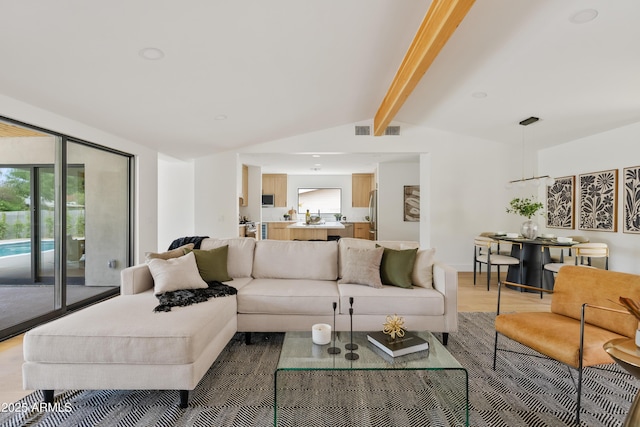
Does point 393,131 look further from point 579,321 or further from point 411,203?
point 579,321

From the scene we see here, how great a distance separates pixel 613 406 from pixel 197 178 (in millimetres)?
6258

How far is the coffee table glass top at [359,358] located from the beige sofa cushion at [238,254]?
4.63ft

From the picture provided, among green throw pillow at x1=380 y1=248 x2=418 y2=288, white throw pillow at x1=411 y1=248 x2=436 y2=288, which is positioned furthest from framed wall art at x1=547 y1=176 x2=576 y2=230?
green throw pillow at x1=380 y1=248 x2=418 y2=288

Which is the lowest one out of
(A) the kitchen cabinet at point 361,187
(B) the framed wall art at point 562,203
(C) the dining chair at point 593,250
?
(C) the dining chair at point 593,250

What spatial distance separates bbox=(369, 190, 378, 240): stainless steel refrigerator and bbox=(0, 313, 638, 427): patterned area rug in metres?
5.99

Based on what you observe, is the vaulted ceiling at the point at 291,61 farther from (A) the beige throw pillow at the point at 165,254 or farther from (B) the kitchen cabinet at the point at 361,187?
(B) the kitchen cabinet at the point at 361,187

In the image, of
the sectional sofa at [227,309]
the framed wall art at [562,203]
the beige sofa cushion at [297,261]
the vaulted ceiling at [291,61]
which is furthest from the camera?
the framed wall art at [562,203]

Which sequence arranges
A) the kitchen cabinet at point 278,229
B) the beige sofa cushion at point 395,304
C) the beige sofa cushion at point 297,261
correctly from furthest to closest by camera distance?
the kitchen cabinet at point 278,229 < the beige sofa cushion at point 297,261 < the beige sofa cushion at point 395,304

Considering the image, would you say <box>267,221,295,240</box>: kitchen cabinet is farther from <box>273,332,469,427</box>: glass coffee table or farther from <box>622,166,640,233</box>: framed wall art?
<box>622,166,640,233</box>: framed wall art

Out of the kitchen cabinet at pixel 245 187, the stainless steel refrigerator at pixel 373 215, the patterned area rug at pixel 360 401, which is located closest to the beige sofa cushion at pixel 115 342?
the patterned area rug at pixel 360 401

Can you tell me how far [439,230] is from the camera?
5980 mm

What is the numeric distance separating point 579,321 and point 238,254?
3.00 metres

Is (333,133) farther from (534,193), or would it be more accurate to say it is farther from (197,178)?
(534,193)

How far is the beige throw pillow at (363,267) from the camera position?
9.85 feet
